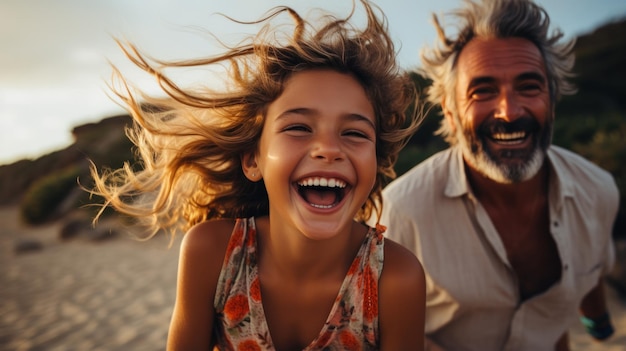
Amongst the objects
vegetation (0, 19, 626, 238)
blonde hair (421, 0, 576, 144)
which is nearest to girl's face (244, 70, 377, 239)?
blonde hair (421, 0, 576, 144)

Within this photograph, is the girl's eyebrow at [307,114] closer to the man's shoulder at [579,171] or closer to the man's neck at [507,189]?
the man's neck at [507,189]

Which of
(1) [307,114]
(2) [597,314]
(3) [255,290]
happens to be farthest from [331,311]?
(2) [597,314]

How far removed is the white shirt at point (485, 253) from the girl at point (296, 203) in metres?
0.63

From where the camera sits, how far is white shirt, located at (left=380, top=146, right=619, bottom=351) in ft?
7.80

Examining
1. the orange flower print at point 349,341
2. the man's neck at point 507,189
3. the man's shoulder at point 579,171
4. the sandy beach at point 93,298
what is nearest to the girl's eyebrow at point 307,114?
the orange flower print at point 349,341

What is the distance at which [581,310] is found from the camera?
10.5ft

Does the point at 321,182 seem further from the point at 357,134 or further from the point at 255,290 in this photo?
the point at 255,290

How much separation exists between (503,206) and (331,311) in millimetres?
1468

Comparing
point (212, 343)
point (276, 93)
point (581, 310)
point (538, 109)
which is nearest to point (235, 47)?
point (276, 93)

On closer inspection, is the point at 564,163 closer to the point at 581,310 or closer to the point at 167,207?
the point at 581,310

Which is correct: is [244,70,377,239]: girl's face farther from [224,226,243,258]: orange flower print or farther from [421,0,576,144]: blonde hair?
[421,0,576,144]: blonde hair

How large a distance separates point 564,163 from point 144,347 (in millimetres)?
3825

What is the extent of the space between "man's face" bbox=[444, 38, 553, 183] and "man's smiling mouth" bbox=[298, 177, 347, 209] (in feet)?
3.99

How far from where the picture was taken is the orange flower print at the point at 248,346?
183 cm
